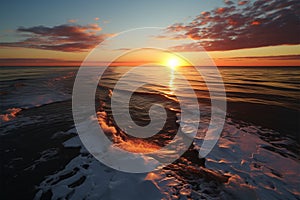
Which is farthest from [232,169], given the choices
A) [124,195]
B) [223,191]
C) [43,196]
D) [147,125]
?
[43,196]

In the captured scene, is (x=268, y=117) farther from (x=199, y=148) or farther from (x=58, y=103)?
(x=58, y=103)

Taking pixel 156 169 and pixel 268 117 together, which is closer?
pixel 156 169

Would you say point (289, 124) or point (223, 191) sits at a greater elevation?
point (289, 124)

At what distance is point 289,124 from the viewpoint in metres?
9.62

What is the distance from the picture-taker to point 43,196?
418 cm

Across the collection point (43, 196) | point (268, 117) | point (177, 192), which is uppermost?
point (268, 117)

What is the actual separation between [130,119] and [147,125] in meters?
1.38

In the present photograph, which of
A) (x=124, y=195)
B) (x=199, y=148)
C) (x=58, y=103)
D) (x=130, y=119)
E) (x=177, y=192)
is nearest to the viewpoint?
(x=124, y=195)

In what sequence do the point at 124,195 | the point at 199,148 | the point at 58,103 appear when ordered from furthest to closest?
the point at 58,103 < the point at 199,148 < the point at 124,195

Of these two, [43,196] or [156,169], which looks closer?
[43,196]

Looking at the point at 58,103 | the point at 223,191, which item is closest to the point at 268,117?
the point at 223,191

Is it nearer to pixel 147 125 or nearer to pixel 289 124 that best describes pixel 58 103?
pixel 147 125

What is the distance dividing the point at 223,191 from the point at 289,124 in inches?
320

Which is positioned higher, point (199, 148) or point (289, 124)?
point (289, 124)
